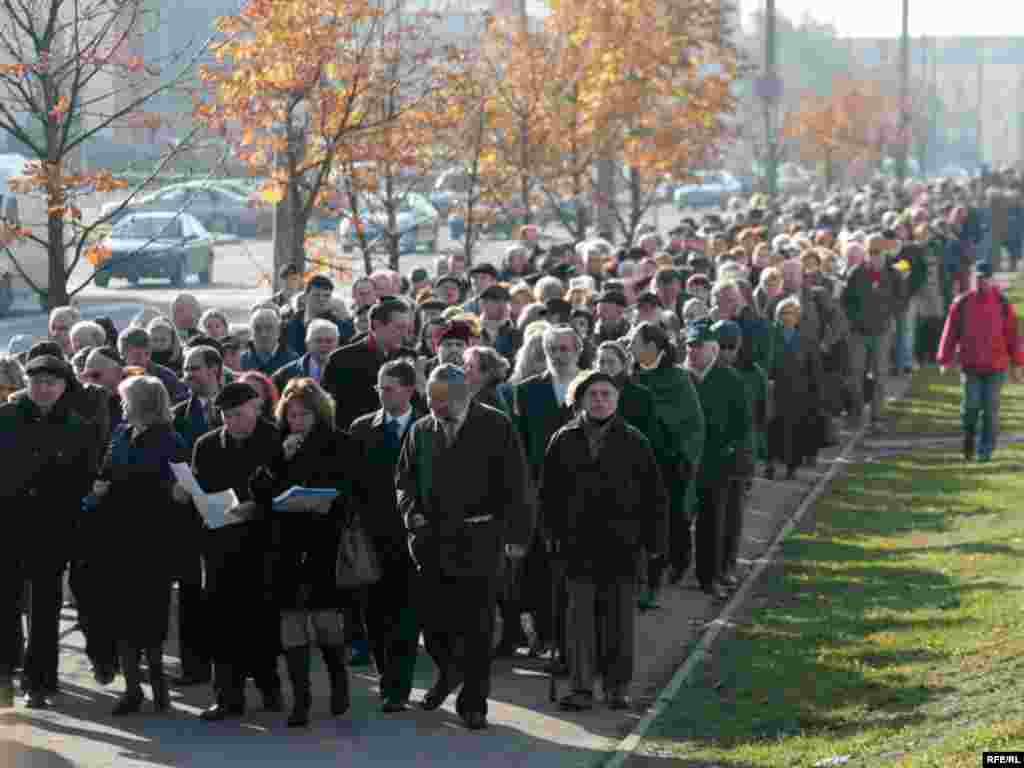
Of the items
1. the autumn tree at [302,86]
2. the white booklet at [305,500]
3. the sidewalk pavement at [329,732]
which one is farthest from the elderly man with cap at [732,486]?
the autumn tree at [302,86]

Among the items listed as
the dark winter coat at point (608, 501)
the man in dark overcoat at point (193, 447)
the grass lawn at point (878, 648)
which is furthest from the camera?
the man in dark overcoat at point (193, 447)

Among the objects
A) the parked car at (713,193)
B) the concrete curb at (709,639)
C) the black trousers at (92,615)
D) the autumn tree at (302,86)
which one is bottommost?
the concrete curb at (709,639)

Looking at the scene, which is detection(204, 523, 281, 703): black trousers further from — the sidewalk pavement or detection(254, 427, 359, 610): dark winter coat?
the sidewalk pavement

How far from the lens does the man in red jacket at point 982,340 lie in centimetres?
2039

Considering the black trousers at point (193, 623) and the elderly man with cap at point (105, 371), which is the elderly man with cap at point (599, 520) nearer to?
the black trousers at point (193, 623)

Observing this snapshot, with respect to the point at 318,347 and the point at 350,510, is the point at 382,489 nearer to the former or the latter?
the point at 350,510

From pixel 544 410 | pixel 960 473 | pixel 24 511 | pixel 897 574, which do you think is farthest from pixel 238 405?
pixel 960 473

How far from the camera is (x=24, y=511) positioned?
468 inches

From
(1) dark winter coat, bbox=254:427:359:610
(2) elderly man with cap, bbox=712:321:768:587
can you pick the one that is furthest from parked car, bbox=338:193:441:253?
(1) dark winter coat, bbox=254:427:359:610

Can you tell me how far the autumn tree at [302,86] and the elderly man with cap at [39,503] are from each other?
21.1ft

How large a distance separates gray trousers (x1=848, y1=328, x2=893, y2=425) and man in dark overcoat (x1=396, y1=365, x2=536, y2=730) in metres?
12.6

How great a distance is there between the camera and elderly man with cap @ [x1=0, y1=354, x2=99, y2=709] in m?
11.9

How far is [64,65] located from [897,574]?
22.7 feet

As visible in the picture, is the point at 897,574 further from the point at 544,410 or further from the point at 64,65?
the point at 64,65
